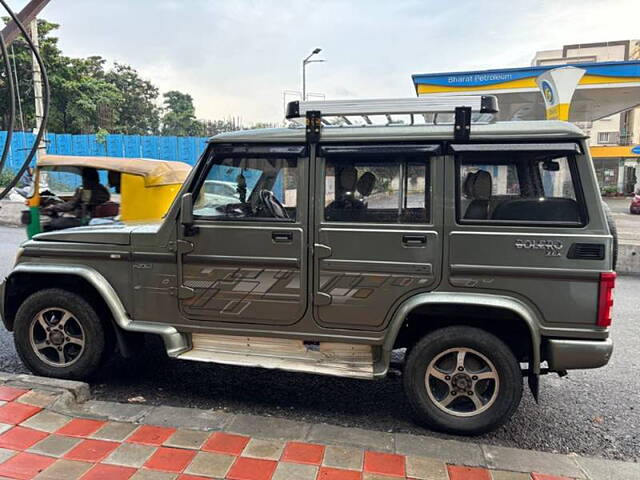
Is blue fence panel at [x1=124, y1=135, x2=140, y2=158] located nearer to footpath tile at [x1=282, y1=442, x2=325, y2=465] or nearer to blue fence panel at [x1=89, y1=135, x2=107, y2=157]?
blue fence panel at [x1=89, y1=135, x2=107, y2=157]

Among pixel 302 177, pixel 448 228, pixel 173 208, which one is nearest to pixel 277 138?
pixel 302 177

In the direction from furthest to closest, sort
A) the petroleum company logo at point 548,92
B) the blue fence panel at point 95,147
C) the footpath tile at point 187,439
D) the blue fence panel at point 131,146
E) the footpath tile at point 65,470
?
1. the blue fence panel at point 131,146
2. the blue fence panel at point 95,147
3. the petroleum company logo at point 548,92
4. the footpath tile at point 187,439
5. the footpath tile at point 65,470

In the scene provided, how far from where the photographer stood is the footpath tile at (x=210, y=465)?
2.65 m

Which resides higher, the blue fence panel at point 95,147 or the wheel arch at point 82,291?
the blue fence panel at point 95,147

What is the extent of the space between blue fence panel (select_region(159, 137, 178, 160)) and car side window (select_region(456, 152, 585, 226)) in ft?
68.2

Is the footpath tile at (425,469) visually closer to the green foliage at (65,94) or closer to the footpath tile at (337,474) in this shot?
the footpath tile at (337,474)

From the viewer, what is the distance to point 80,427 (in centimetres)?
307

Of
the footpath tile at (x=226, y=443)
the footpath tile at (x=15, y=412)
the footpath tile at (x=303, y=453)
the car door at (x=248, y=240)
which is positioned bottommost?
the footpath tile at (x=303, y=453)

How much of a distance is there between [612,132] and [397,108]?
48.6m

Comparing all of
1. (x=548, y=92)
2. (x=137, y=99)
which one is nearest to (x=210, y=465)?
(x=548, y=92)

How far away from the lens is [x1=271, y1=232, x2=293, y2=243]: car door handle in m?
3.53

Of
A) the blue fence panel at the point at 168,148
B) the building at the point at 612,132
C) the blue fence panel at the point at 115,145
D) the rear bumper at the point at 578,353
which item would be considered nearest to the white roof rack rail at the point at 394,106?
the rear bumper at the point at 578,353

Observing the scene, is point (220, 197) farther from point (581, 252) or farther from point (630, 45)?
point (630, 45)

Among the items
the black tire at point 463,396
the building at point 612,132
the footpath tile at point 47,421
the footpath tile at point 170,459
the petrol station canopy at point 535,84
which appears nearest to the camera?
the footpath tile at point 170,459
